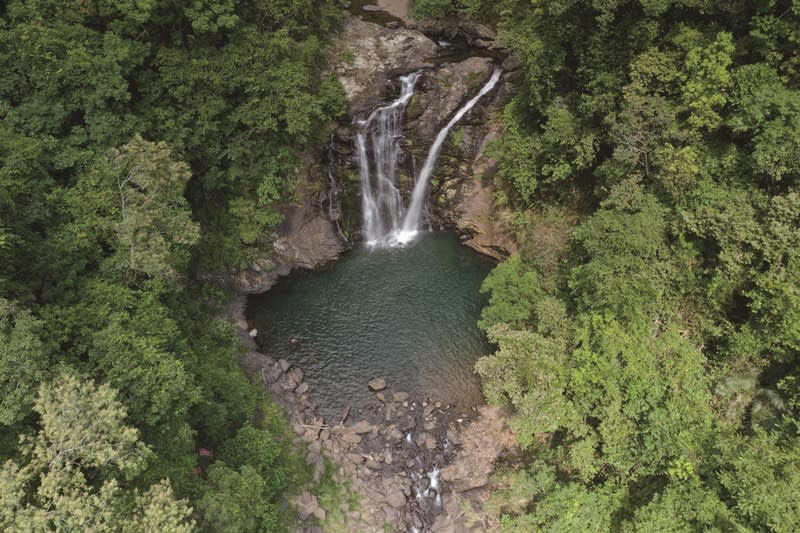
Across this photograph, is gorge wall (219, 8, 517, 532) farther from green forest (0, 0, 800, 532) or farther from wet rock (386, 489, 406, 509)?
green forest (0, 0, 800, 532)

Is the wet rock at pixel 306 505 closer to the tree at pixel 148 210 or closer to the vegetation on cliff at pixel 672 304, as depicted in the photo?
the vegetation on cliff at pixel 672 304

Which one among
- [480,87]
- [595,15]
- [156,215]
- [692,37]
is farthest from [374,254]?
[692,37]

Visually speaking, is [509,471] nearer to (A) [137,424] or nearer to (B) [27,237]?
(A) [137,424]

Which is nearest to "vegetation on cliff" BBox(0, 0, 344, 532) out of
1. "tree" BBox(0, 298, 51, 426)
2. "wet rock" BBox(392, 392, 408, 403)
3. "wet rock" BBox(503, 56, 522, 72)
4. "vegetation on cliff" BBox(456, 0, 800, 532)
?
"tree" BBox(0, 298, 51, 426)

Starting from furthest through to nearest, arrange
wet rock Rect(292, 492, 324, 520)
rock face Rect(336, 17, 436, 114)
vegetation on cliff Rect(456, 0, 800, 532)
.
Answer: rock face Rect(336, 17, 436, 114) → wet rock Rect(292, 492, 324, 520) → vegetation on cliff Rect(456, 0, 800, 532)

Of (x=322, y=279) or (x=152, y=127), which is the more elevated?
(x=152, y=127)
